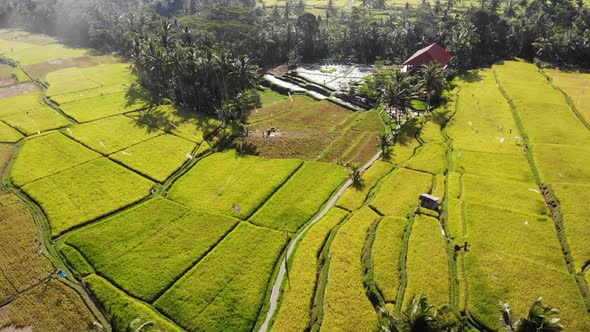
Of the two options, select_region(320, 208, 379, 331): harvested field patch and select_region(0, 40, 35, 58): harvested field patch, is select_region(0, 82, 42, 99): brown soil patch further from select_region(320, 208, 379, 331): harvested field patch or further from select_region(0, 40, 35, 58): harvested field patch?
select_region(320, 208, 379, 331): harvested field patch

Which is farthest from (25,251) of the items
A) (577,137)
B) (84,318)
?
(577,137)

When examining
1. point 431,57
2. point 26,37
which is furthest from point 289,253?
point 26,37

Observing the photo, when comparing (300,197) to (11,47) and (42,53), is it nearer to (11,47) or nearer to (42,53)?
(42,53)

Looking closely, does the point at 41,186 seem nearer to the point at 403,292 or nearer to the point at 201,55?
→ the point at 201,55

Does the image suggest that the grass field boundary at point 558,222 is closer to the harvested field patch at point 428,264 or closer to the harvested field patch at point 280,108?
the harvested field patch at point 428,264

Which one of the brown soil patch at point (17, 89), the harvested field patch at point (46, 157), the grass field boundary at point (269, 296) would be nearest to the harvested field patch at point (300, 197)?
the grass field boundary at point (269, 296)

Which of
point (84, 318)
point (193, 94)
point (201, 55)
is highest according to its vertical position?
point (201, 55)

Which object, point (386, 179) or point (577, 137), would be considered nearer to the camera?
point (386, 179)
